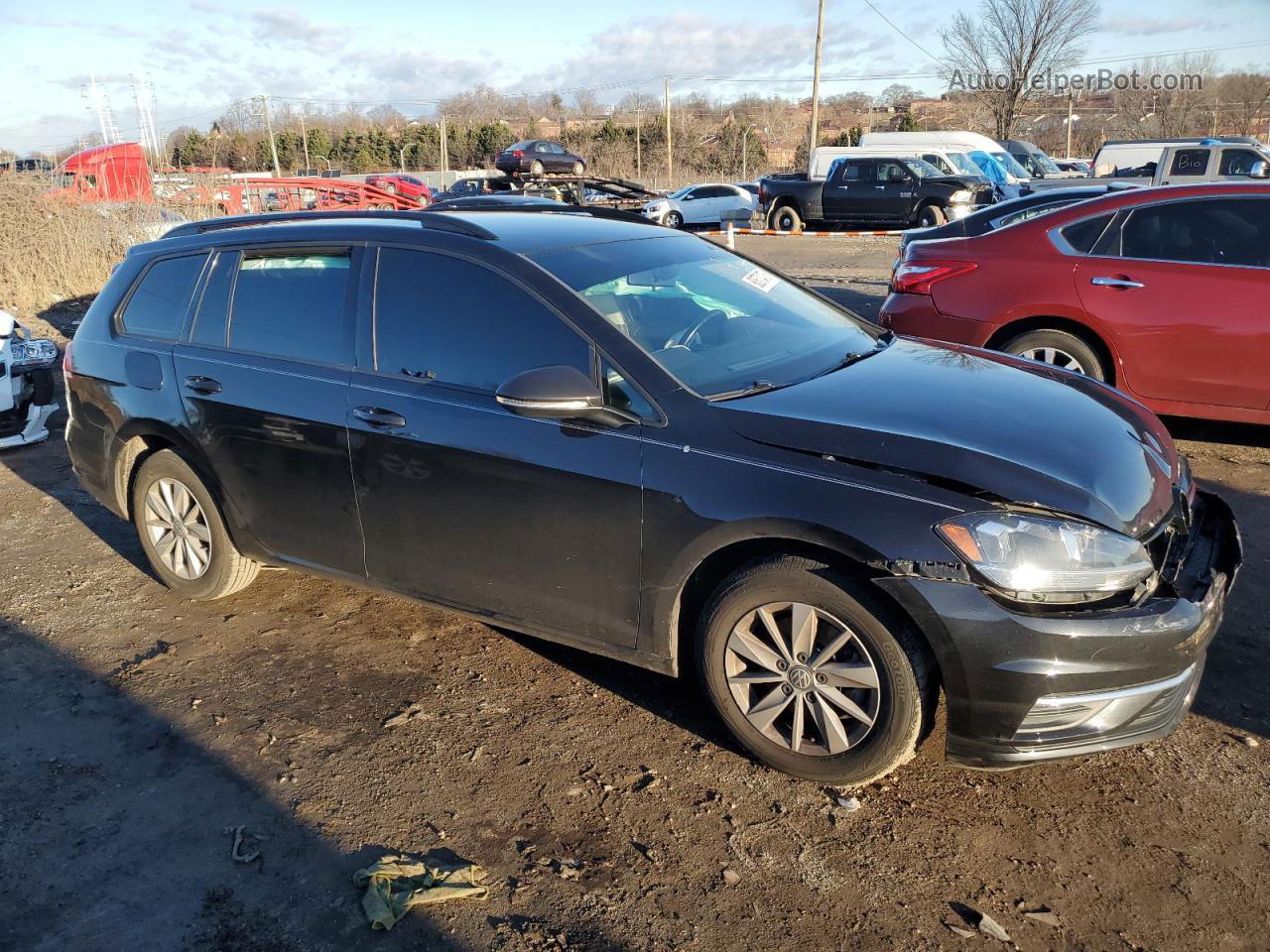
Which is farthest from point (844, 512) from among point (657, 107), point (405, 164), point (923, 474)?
point (657, 107)

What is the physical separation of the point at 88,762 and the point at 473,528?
1543mm

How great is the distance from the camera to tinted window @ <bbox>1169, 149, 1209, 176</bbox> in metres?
17.5

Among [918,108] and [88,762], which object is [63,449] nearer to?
[88,762]

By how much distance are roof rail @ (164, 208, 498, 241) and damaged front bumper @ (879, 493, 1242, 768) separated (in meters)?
2.12

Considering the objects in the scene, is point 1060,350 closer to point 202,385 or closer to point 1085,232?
point 1085,232

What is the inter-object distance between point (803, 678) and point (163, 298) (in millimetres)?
3450

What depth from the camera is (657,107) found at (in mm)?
70750

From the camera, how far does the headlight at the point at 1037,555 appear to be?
271 cm

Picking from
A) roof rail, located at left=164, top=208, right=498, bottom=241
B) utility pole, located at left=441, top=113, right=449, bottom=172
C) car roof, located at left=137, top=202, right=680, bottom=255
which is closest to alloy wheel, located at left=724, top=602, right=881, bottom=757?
car roof, located at left=137, top=202, right=680, bottom=255

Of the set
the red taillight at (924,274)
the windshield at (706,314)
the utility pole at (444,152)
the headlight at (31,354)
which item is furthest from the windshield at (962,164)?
the utility pole at (444,152)

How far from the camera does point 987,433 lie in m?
3.06

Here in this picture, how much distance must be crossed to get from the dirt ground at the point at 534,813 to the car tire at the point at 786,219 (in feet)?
69.3

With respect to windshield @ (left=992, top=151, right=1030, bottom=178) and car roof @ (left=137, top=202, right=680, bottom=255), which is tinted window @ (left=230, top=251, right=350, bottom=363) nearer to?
car roof @ (left=137, top=202, right=680, bottom=255)

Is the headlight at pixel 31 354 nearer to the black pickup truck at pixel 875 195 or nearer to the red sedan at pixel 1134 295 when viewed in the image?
the red sedan at pixel 1134 295
